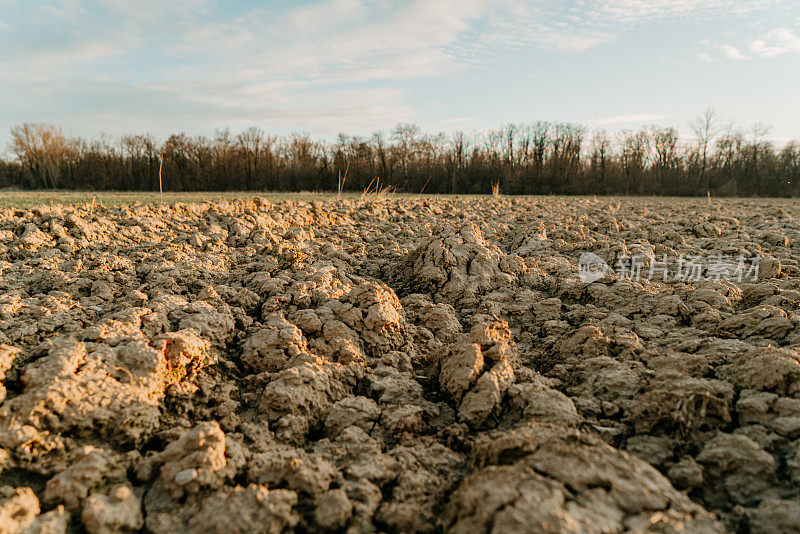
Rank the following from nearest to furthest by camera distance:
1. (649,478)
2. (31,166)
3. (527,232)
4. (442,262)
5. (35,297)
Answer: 1. (649,478)
2. (35,297)
3. (442,262)
4. (527,232)
5. (31,166)

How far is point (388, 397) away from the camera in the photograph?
255 centimetres

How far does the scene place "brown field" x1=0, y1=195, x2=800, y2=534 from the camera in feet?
5.29

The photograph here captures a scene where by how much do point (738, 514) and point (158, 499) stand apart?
7.53 feet

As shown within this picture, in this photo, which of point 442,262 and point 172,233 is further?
point 172,233

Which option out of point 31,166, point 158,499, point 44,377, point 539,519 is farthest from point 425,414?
point 31,166

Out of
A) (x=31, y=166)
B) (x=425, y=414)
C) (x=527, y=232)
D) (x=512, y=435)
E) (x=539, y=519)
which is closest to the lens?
(x=539, y=519)

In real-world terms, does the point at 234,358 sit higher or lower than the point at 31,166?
lower

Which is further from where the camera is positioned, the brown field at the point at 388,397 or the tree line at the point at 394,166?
the tree line at the point at 394,166

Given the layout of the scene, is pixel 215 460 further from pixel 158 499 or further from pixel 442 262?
pixel 442 262

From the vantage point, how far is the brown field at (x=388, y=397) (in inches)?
63.5

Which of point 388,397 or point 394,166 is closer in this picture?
point 388,397

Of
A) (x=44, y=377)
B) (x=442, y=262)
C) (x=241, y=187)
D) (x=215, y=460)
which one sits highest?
(x=241, y=187)

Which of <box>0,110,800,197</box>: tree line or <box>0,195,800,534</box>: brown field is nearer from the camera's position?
<box>0,195,800,534</box>: brown field

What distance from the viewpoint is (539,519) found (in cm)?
137
